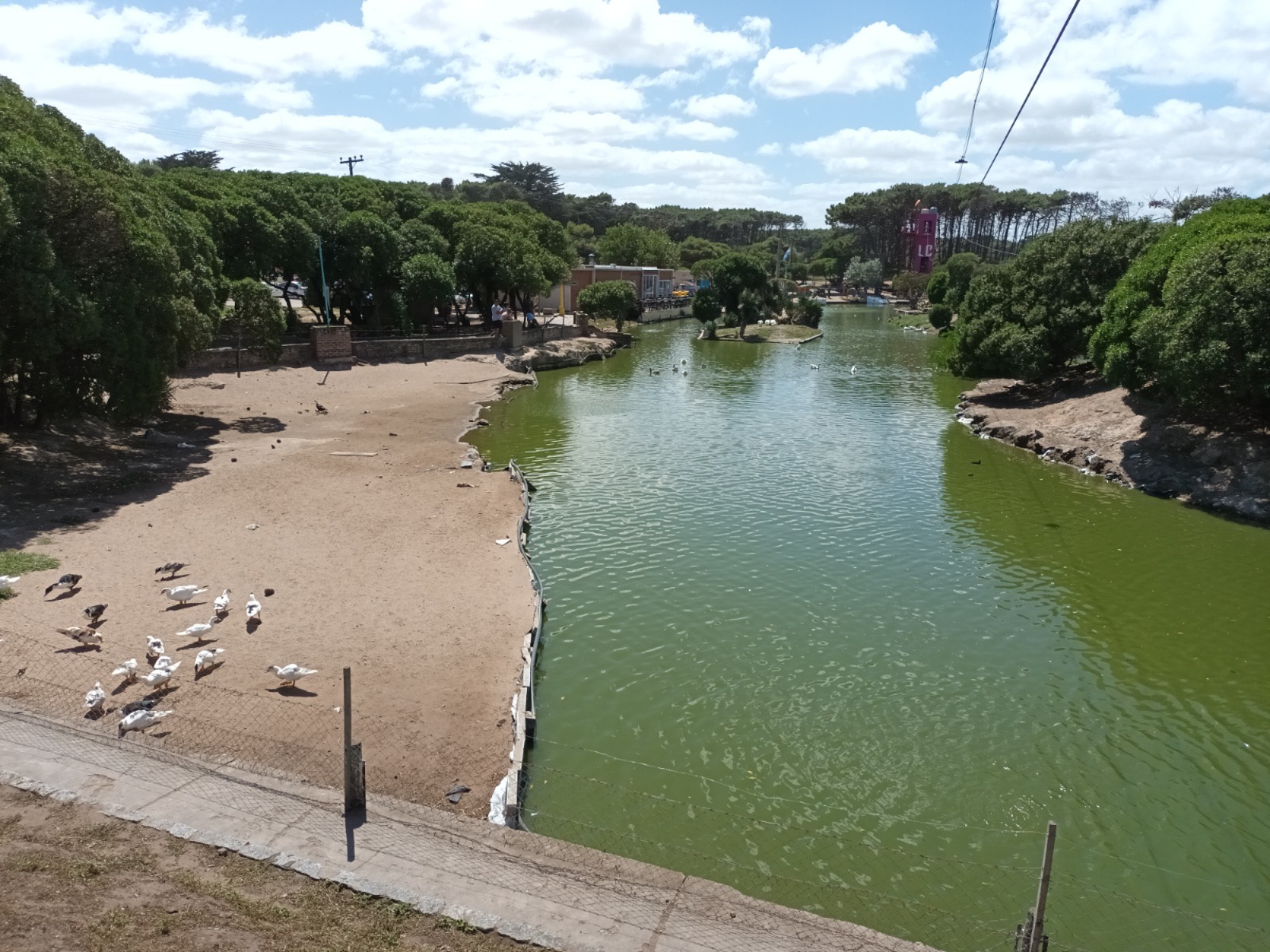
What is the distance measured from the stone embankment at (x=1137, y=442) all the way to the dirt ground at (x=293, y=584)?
77.5ft

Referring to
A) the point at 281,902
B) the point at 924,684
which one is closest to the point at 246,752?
the point at 281,902

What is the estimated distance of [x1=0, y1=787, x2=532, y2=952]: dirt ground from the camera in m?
8.23

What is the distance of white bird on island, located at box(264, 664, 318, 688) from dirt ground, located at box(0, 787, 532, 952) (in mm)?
4753

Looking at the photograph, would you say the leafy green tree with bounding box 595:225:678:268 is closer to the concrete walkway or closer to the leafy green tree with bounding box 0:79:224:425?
the leafy green tree with bounding box 0:79:224:425

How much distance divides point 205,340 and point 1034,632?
96.4ft

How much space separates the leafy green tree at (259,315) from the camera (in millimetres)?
39156

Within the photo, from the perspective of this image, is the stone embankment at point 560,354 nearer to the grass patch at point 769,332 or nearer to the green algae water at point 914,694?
the grass patch at point 769,332

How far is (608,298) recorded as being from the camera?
74.1 meters

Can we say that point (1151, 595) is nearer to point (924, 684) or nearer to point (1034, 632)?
point (1034, 632)

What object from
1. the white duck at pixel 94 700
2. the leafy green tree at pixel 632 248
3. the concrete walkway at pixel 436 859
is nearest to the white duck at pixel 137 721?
the white duck at pixel 94 700

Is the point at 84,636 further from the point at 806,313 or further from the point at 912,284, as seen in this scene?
the point at 912,284

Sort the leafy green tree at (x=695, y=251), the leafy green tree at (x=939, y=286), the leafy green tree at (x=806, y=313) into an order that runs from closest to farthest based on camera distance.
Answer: the leafy green tree at (x=806, y=313)
the leafy green tree at (x=939, y=286)
the leafy green tree at (x=695, y=251)

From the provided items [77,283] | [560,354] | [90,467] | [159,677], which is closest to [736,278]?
[560,354]

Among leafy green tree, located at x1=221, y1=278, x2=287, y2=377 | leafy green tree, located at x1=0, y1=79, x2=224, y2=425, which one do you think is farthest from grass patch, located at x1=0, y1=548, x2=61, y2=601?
leafy green tree, located at x1=221, y1=278, x2=287, y2=377
